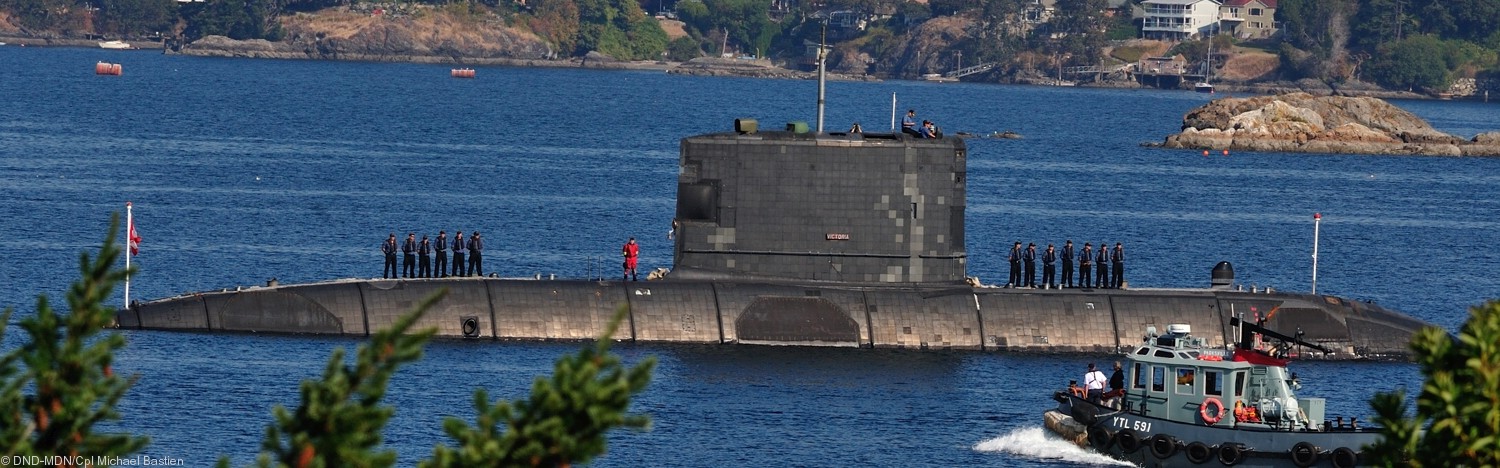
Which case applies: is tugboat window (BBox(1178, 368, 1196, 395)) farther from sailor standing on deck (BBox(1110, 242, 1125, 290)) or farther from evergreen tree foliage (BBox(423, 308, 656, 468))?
evergreen tree foliage (BBox(423, 308, 656, 468))

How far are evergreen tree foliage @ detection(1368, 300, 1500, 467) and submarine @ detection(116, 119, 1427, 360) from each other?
22.2 metres

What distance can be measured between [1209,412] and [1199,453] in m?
0.76

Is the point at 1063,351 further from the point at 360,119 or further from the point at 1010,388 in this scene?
the point at 360,119

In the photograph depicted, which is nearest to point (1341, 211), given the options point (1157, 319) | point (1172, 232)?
point (1172, 232)

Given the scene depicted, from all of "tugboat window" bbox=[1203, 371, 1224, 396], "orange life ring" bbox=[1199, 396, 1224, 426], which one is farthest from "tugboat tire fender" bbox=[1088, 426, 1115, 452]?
"tugboat window" bbox=[1203, 371, 1224, 396]

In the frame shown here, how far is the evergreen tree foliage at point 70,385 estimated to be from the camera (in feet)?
38.2

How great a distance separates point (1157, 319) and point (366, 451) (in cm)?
2869

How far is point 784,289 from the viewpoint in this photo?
36.7m

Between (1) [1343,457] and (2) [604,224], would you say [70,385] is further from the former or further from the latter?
(2) [604,224]

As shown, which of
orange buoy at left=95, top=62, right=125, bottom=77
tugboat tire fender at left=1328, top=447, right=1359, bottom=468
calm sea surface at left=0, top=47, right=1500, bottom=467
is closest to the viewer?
tugboat tire fender at left=1328, top=447, right=1359, bottom=468

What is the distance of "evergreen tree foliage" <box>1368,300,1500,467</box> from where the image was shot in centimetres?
1341

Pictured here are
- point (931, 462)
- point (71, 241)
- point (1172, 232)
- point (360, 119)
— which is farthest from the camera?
point (360, 119)

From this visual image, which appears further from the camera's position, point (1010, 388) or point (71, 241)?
point (71, 241)

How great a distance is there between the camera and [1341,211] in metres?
76.1
